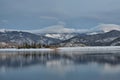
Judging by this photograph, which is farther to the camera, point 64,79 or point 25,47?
point 25,47

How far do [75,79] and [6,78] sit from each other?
7360 millimetres

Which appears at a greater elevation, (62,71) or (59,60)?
(59,60)

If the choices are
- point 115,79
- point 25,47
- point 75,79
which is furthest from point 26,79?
point 25,47

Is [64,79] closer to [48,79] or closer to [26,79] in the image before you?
[48,79]

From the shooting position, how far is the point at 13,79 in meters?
26.1

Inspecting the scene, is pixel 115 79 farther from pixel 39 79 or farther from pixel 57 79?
Answer: pixel 39 79

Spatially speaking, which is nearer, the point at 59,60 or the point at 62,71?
the point at 62,71

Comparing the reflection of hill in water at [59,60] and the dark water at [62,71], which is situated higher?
the reflection of hill in water at [59,60]

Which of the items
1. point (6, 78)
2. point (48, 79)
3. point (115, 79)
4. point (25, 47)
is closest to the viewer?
point (115, 79)

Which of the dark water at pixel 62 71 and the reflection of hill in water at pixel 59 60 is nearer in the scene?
the dark water at pixel 62 71

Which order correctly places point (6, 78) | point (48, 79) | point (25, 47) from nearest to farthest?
point (48, 79), point (6, 78), point (25, 47)

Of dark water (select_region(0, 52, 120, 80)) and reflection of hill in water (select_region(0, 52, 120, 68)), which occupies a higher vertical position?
reflection of hill in water (select_region(0, 52, 120, 68))

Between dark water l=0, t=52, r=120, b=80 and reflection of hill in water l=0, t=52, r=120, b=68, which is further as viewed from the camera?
reflection of hill in water l=0, t=52, r=120, b=68

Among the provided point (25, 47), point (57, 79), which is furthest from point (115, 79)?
point (25, 47)
